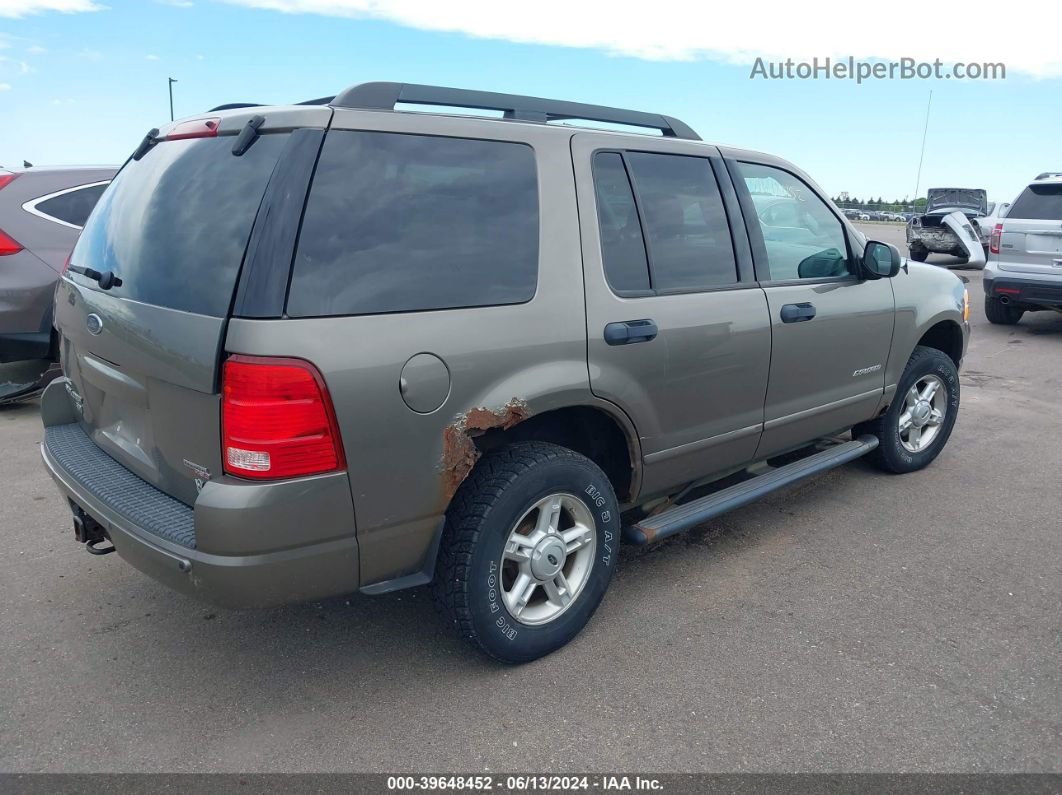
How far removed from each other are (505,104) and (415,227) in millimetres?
740

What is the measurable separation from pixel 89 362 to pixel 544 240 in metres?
1.71

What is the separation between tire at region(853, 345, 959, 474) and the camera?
471 centimetres

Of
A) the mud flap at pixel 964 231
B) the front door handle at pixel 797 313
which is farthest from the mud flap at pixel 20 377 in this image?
the mud flap at pixel 964 231

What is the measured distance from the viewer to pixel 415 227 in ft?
8.49

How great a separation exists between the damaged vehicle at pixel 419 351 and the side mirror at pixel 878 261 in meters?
0.60

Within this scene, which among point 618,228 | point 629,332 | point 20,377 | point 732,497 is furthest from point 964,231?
point 20,377

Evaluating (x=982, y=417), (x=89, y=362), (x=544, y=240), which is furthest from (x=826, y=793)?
(x=982, y=417)

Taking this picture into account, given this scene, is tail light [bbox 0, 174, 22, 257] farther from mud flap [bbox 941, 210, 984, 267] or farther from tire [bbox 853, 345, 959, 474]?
mud flap [bbox 941, 210, 984, 267]

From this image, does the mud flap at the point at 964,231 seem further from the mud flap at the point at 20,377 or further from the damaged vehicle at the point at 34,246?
the mud flap at the point at 20,377

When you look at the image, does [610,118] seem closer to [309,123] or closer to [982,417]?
[309,123]

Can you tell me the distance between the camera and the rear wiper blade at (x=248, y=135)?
2.51 m

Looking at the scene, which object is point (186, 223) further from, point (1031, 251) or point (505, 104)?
point (1031, 251)

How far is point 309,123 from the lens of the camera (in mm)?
2459

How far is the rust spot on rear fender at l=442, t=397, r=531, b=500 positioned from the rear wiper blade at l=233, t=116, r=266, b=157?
106 centimetres
